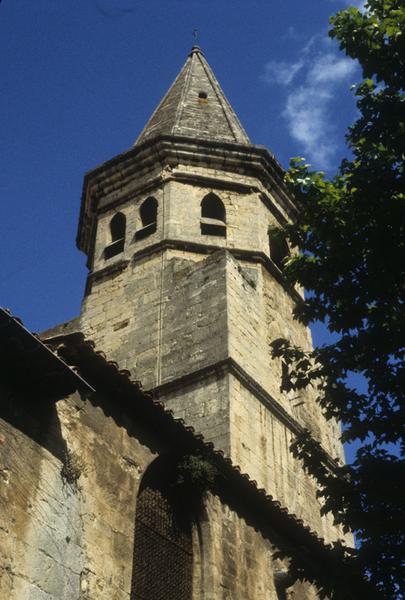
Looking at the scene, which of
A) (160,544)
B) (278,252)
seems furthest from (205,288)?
(160,544)

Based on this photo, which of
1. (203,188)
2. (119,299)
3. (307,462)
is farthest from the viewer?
(203,188)

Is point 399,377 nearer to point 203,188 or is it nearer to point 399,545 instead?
point 399,545

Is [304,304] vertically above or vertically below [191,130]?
below

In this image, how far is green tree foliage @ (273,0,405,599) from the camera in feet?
22.5

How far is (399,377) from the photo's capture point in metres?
7.18

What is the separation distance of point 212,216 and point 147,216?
1.26 meters

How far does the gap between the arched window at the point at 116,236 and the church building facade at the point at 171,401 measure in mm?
48

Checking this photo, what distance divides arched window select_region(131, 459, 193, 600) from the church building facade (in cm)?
2

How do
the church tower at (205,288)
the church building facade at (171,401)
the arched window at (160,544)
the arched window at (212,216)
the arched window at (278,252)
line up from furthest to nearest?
1. the arched window at (278,252)
2. the arched window at (212,216)
3. the church tower at (205,288)
4. the arched window at (160,544)
5. the church building facade at (171,401)

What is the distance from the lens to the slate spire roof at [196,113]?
1817 centimetres

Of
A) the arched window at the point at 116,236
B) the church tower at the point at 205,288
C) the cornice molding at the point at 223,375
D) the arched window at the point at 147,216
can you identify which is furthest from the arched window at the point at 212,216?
the cornice molding at the point at 223,375

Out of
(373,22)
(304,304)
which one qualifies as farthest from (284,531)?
(373,22)

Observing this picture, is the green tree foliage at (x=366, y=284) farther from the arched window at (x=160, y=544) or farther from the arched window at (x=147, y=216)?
the arched window at (x=147, y=216)

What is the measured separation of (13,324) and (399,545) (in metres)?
3.54
